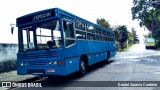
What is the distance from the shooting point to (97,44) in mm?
14781

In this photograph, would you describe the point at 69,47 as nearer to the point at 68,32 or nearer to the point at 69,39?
the point at 69,39

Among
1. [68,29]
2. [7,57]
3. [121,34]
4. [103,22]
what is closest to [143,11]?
[103,22]

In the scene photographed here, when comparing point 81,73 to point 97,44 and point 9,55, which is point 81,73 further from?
point 9,55

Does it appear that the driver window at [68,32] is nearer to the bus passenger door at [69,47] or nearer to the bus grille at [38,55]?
the bus passenger door at [69,47]

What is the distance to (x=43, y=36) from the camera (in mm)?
9430

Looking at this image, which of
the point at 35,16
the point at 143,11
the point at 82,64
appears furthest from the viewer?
the point at 143,11

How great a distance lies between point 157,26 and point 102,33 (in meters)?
44.7

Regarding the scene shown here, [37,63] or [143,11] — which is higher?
[143,11]

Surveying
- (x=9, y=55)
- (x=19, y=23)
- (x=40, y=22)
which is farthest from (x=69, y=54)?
(x=9, y=55)

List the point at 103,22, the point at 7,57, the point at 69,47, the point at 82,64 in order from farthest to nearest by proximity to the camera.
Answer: the point at 103,22 → the point at 7,57 → the point at 82,64 → the point at 69,47

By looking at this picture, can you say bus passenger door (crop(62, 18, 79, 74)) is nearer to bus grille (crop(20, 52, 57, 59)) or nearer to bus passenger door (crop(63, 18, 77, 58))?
bus passenger door (crop(63, 18, 77, 58))

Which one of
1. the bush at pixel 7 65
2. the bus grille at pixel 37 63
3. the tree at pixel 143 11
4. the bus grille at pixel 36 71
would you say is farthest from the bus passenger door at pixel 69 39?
the tree at pixel 143 11

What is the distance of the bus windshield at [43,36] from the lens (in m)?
9.24

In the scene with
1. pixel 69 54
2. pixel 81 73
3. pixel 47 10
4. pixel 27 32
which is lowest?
pixel 81 73
